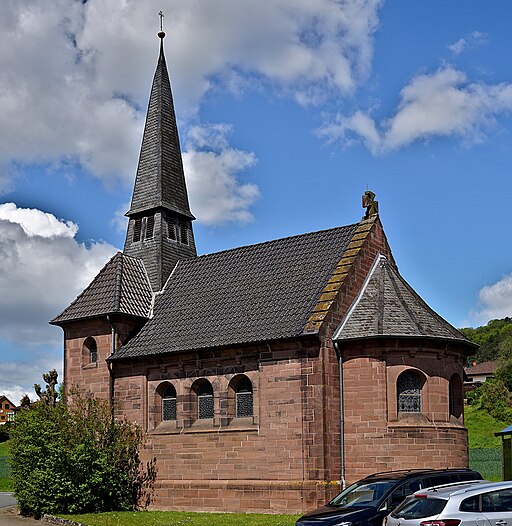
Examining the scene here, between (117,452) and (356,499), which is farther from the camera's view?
(117,452)

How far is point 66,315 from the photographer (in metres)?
31.2

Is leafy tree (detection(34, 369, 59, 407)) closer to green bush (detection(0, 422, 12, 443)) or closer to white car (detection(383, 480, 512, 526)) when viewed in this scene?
green bush (detection(0, 422, 12, 443))

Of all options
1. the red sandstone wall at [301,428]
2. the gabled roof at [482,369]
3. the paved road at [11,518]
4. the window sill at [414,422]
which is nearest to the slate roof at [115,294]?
the red sandstone wall at [301,428]

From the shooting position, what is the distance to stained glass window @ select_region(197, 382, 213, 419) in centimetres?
2739

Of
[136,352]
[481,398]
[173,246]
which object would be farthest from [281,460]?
[481,398]

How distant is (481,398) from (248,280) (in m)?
54.3

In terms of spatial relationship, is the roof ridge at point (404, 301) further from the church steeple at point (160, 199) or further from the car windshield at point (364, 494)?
the church steeple at point (160, 199)

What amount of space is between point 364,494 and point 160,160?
22.3 metres

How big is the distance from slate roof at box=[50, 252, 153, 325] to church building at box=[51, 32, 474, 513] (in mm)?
69

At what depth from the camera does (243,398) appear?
2656 cm

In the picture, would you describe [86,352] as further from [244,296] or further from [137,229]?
[244,296]

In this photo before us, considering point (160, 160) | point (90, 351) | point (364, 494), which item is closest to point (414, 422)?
point (364, 494)

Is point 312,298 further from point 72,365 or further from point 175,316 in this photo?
point 72,365

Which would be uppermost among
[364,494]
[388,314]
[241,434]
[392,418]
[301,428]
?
[388,314]
